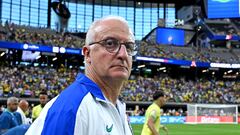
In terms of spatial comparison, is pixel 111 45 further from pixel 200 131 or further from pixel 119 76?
pixel 200 131

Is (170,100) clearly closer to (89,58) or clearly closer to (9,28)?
(9,28)

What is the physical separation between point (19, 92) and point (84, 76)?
35.7 meters

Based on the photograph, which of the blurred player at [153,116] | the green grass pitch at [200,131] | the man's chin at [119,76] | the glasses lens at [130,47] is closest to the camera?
the man's chin at [119,76]

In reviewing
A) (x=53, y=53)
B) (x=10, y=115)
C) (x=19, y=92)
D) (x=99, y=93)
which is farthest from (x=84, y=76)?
(x=53, y=53)

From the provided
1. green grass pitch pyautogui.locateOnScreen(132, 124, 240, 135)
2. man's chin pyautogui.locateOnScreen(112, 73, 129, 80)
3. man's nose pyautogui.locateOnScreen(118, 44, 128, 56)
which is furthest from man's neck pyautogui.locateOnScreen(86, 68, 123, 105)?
green grass pitch pyautogui.locateOnScreen(132, 124, 240, 135)

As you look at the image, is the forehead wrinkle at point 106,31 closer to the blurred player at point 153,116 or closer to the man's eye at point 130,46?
the man's eye at point 130,46

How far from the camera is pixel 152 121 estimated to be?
8.62 metres

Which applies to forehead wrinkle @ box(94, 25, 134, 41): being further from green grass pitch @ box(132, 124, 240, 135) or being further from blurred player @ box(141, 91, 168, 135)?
green grass pitch @ box(132, 124, 240, 135)

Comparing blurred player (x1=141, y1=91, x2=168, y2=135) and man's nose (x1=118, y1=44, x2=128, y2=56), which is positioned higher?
man's nose (x1=118, y1=44, x2=128, y2=56)

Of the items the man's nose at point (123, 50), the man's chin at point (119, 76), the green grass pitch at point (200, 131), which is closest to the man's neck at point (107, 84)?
the man's chin at point (119, 76)

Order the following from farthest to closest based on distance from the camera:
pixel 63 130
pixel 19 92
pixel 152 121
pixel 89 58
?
pixel 19 92 → pixel 152 121 → pixel 89 58 → pixel 63 130

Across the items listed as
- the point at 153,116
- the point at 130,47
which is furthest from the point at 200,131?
the point at 130,47

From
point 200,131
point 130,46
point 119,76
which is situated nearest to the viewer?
point 119,76

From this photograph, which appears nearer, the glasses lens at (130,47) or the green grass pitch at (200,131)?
the glasses lens at (130,47)
